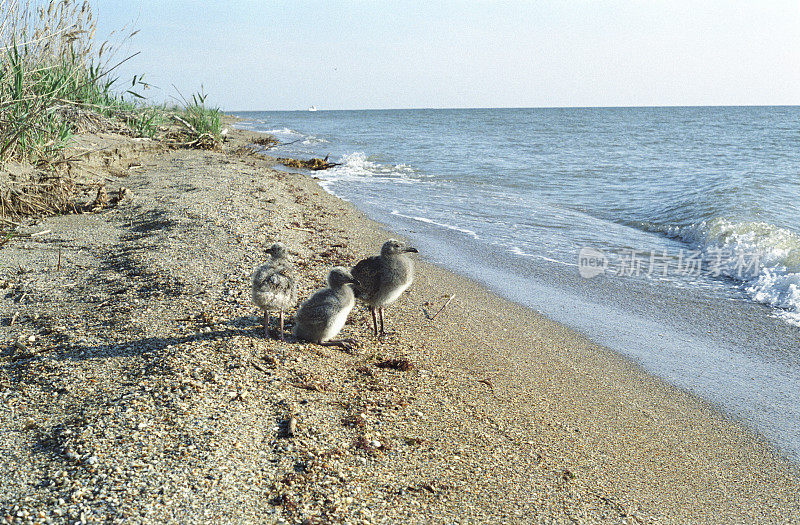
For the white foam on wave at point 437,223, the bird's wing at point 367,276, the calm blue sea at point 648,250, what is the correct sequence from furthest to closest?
the white foam on wave at point 437,223 < the calm blue sea at point 648,250 < the bird's wing at point 367,276

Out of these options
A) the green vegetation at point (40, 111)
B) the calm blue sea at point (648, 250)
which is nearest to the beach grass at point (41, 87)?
the green vegetation at point (40, 111)

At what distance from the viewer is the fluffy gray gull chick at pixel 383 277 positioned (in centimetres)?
507

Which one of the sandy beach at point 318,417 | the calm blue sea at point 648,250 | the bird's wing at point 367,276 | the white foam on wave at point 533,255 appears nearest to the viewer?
the sandy beach at point 318,417

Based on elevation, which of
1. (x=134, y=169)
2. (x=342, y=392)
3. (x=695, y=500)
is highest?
(x=134, y=169)

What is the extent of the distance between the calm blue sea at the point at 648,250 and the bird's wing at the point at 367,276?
8.42ft

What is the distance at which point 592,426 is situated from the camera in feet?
13.9

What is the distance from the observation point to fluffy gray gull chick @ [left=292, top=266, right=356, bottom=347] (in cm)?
460

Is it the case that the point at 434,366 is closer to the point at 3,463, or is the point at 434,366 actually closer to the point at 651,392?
the point at 651,392

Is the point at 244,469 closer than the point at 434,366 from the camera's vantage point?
Yes

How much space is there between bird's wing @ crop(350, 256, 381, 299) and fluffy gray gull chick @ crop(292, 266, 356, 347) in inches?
8.5

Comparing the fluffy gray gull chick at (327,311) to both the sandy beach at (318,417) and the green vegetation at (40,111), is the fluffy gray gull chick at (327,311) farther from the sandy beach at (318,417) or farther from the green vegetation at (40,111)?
the green vegetation at (40,111)

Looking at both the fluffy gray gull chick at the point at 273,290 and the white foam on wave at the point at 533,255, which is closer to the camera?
the fluffy gray gull chick at the point at 273,290

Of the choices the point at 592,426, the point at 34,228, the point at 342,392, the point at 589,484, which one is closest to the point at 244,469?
the point at 342,392

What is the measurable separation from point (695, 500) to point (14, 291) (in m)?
5.93
